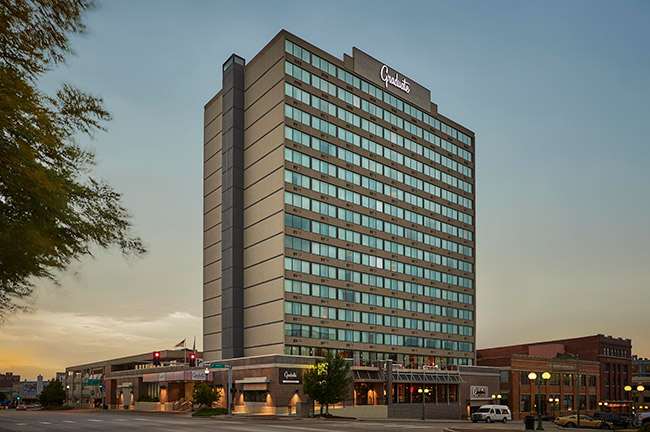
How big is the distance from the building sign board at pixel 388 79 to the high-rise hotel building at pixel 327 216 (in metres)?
0.27

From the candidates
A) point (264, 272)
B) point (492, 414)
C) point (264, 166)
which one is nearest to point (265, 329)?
point (264, 272)

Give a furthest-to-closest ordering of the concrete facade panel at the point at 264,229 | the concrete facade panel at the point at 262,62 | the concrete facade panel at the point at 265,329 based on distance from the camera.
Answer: the concrete facade panel at the point at 262,62
the concrete facade panel at the point at 264,229
the concrete facade panel at the point at 265,329

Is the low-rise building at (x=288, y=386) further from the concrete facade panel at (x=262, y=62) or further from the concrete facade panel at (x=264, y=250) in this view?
the concrete facade panel at (x=262, y=62)

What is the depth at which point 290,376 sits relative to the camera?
247 ft

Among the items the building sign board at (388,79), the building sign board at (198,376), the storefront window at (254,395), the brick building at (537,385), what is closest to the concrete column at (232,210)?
the building sign board at (198,376)

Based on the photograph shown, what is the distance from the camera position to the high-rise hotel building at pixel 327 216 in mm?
81562

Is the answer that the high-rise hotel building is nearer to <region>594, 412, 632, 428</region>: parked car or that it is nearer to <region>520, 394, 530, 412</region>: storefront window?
<region>520, 394, 530, 412</region>: storefront window

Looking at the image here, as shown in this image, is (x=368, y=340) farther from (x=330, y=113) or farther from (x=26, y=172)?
(x=26, y=172)

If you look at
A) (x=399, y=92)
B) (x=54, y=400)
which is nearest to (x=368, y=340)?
(x=399, y=92)

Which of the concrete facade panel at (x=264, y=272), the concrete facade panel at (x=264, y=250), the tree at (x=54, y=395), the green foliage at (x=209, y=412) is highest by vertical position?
the concrete facade panel at (x=264, y=250)

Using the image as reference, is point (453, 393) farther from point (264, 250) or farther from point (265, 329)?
point (264, 250)

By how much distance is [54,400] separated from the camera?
12706 cm

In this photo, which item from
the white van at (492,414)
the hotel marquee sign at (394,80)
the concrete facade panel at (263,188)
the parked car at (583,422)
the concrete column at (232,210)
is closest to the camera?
the parked car at (583,422)

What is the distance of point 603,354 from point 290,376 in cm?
8178
